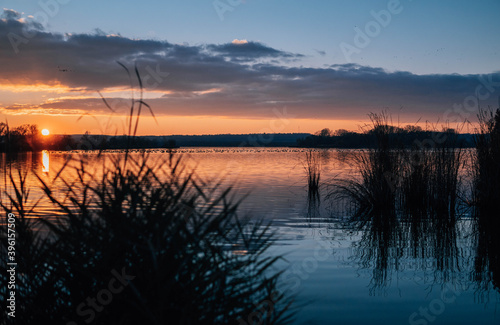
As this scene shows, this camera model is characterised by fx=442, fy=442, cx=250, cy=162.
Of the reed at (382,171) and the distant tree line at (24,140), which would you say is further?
the reed at (382,171)

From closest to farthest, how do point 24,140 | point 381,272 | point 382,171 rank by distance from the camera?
point 24,140 < point 381,272 < point 382,171

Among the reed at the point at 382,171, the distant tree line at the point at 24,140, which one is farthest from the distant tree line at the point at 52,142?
the reed at the point at 382,171

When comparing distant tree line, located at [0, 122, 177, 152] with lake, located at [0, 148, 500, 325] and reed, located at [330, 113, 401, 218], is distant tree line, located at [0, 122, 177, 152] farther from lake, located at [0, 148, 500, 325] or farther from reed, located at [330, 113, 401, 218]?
reed, located at [330, 113, 401, 218]

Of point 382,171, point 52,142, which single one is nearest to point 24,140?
point 52,142

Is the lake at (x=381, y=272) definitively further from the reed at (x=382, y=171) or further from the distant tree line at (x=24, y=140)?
the reed at (x=382, y=171)

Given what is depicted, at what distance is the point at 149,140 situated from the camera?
3381mm

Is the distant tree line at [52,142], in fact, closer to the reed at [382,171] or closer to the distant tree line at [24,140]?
the distant tree line at [24,140]

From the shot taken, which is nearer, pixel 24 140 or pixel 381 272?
Answer: pixel 24 140

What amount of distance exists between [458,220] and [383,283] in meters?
5.62

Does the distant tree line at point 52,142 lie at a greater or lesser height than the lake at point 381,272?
greater

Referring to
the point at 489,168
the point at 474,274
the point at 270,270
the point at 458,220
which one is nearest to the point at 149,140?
the point at 270,270

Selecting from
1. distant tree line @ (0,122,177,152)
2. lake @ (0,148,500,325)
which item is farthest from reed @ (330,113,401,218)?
distant tree line @ (0,122,177,152)

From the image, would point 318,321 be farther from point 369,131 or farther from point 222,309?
point 369,131

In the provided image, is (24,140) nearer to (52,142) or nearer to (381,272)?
(52,142)
